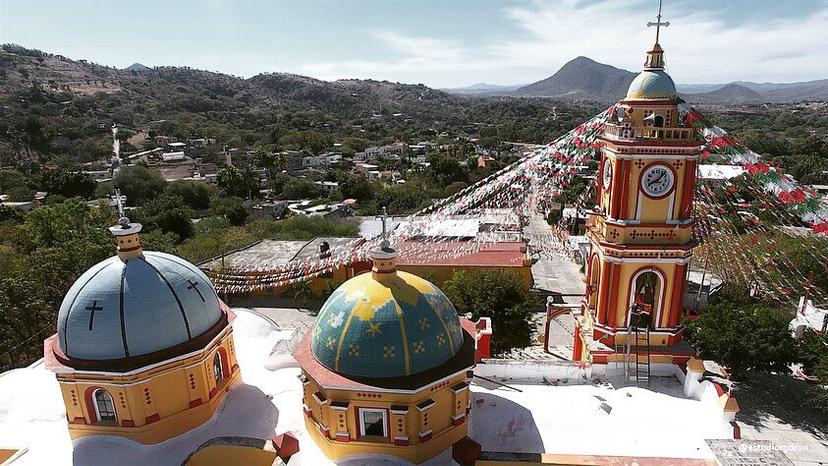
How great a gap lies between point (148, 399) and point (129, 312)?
2332 millimetres

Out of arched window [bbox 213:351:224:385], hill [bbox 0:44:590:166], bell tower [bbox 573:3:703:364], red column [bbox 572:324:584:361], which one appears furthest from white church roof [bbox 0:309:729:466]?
hill [bbox 0:44:590:166]

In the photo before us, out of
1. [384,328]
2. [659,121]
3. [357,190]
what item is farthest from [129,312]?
[357,190]

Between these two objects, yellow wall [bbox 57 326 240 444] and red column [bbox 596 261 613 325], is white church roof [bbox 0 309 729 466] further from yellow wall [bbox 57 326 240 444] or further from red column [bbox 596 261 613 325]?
red column [bbox 596 261 613 325]

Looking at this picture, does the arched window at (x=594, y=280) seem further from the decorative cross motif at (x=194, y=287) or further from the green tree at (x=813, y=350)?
the decorative cross motif at (x=194, y=287)

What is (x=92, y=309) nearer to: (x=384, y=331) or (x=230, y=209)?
(x=384, y=331)

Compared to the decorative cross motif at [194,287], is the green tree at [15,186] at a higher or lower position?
lower

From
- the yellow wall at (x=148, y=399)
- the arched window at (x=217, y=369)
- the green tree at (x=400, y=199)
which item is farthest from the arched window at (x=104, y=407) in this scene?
the green tree at (x=400, y=199)

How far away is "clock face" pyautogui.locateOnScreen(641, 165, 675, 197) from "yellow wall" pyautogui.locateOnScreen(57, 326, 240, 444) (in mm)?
13484

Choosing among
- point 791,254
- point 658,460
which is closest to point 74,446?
point 658,460

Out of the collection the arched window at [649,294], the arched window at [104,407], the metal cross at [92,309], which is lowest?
the arched window at [104,407]

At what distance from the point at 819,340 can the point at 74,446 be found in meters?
28.2

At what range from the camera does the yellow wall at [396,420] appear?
11.7 m

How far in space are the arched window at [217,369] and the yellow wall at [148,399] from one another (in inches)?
20.6

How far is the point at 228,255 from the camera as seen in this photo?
36.8m
